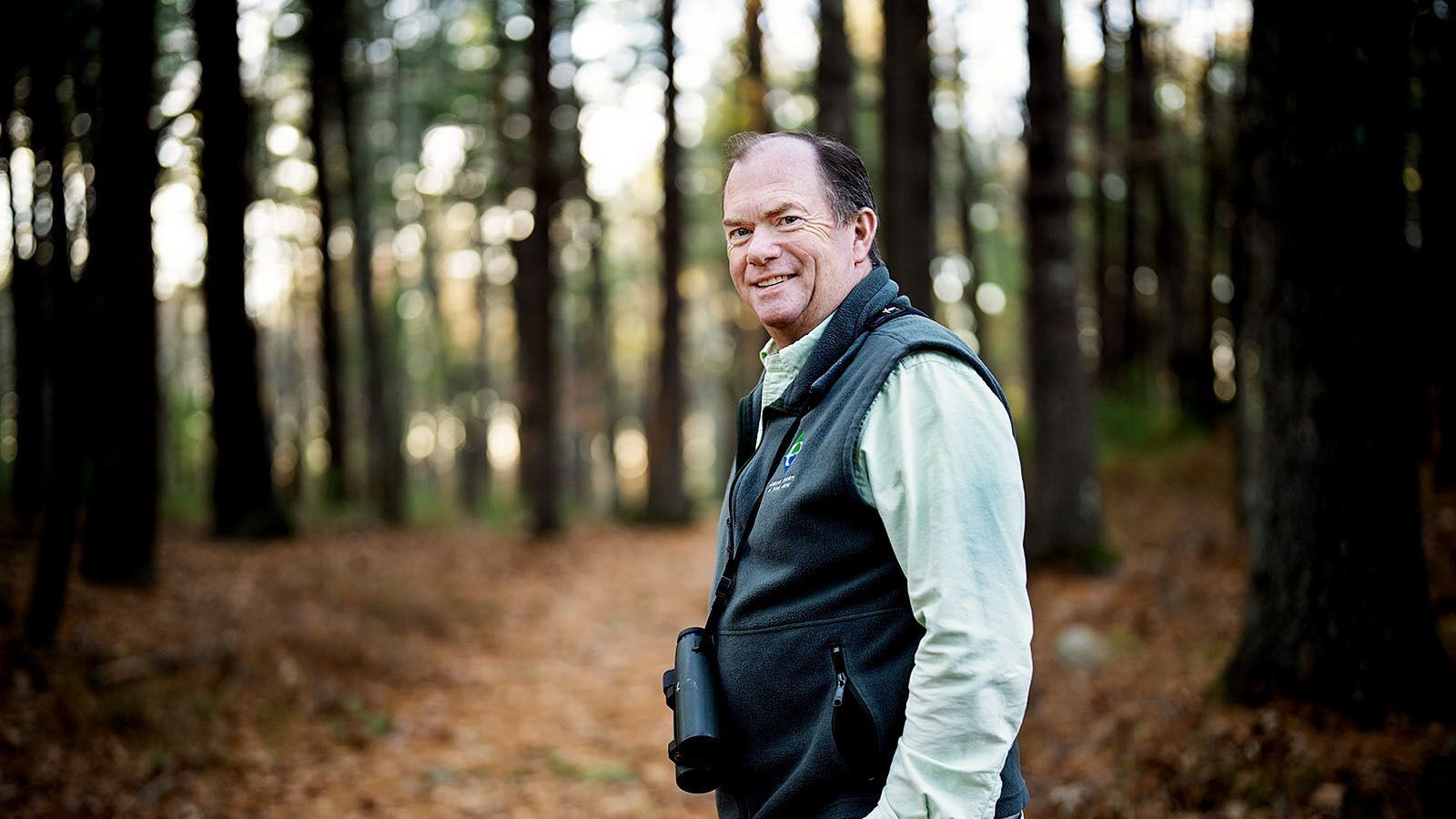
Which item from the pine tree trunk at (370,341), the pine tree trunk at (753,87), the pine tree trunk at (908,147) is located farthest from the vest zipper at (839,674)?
the pine tree trunk at (370,341)

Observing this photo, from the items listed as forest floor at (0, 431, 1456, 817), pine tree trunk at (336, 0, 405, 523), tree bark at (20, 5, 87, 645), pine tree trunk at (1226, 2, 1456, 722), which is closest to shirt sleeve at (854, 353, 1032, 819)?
forest floor at (0, 431, 1456, 817)

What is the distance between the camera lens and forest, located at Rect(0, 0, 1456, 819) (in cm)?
479

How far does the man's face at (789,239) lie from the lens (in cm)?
213

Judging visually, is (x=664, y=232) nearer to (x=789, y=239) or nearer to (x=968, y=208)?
(x=968, y=208)

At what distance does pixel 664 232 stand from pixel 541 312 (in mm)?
3317

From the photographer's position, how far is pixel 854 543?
1.90m

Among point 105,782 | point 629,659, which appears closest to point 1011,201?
point 629,659

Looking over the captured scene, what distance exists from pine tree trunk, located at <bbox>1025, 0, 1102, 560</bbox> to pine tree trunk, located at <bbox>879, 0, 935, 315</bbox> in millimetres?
1136

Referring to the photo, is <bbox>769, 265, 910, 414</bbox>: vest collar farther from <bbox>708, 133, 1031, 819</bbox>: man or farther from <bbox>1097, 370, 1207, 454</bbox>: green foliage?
<bbox>1097, 370, 1207, 454</bbox>: green foliage

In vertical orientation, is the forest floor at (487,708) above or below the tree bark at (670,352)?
below

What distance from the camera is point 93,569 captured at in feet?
28.2

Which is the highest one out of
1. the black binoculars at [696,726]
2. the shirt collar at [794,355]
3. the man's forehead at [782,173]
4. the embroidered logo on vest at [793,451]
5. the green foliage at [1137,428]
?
the man's forehead at [782,173]

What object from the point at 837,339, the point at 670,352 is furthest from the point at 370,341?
the point at 837,339

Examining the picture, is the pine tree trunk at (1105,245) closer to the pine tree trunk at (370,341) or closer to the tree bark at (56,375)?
the tree bark at (56,375)
